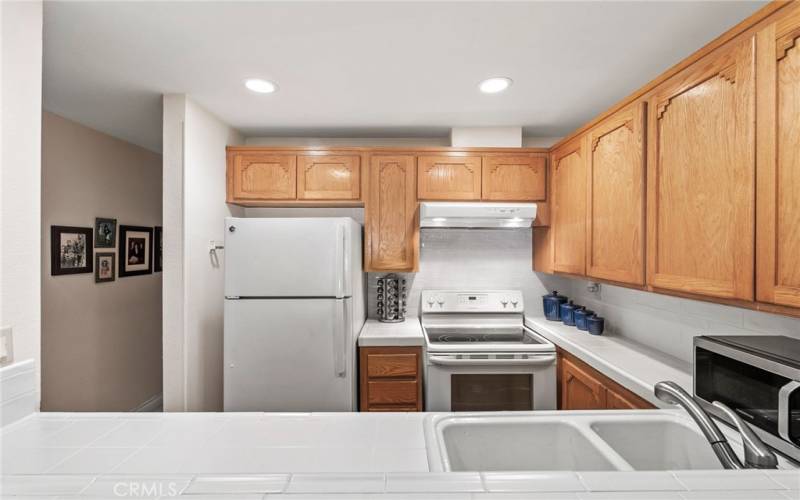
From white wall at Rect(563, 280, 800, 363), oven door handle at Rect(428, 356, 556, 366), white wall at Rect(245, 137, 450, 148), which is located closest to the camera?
white wall at Rect(563, 280, 800, 363)

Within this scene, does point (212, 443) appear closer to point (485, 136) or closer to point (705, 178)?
point (705, 178)

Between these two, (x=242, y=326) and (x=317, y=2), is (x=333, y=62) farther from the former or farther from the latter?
(x=242, y=326)

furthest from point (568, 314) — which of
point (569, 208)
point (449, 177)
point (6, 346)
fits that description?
point (6, 346)

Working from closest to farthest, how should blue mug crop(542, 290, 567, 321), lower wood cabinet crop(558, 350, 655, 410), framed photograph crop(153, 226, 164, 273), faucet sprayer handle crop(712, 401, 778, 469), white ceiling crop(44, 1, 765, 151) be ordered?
faucet sprayer handle crop(712, 401, 778, 469)
white ceiling crop(44, 1, 765, 151)
lower wood cabinet crop(558, 350, 655, 410)
blue mug crop(542, 290, 567, 321)
framed photograph crop(153, 226, 164, 273)

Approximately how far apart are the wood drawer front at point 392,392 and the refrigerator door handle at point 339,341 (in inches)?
13.1

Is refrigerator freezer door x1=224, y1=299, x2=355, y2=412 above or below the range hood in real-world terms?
below

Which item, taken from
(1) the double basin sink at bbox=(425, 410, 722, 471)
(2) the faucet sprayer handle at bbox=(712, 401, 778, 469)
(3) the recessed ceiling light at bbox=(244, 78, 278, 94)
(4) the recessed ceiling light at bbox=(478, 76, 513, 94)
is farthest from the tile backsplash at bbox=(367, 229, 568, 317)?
(2) the faucet sprayer handle at bbox=(712, 401, 778, 469)

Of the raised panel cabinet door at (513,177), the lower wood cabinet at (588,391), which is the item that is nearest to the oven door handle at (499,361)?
the lower wood cabinet at (588,391)

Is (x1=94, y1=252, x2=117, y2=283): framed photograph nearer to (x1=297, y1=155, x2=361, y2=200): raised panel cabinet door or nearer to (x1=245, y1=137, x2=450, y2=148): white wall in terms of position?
(x1=245, y1=137, x2=450, y2=148): white wall

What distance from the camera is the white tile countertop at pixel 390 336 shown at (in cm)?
240

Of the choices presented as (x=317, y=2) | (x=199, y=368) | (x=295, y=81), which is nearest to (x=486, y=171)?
(x=295, y=81)

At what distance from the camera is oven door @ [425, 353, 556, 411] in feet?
7.37

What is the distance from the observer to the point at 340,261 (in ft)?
7.18

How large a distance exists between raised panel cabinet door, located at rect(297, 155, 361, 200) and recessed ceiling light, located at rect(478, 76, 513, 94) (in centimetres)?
103
